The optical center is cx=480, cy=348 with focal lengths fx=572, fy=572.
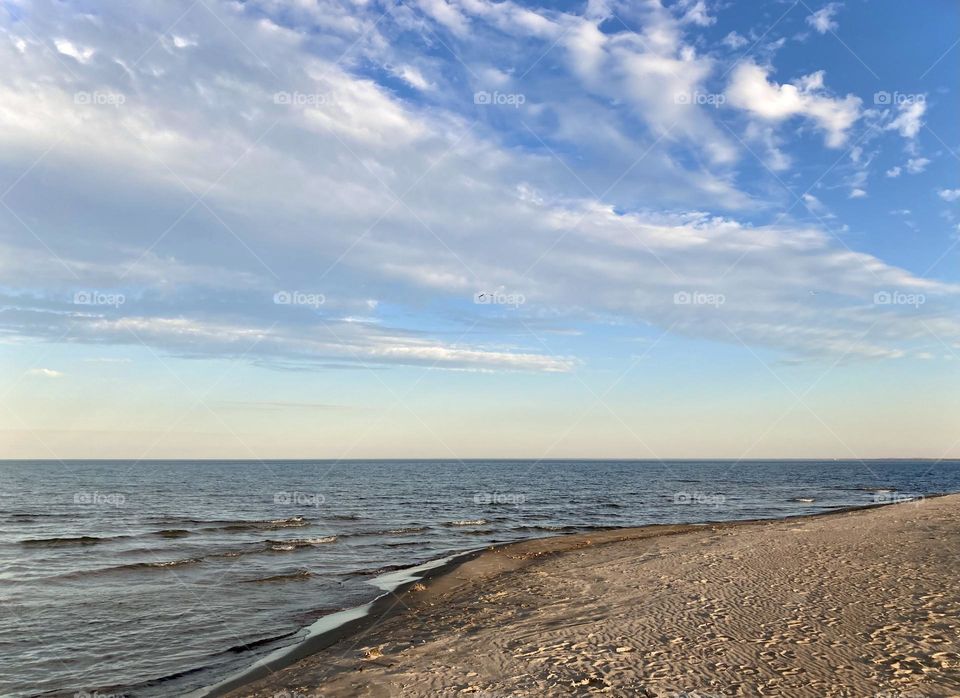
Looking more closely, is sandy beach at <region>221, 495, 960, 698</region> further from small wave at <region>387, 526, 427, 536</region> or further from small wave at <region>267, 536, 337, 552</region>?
small wave at <region>387, 526, 427, 536</region>

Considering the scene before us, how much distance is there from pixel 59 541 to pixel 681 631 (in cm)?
3148

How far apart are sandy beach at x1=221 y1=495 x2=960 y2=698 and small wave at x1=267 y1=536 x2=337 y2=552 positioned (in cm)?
1107

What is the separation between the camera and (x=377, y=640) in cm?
1281

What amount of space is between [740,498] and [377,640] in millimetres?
55580

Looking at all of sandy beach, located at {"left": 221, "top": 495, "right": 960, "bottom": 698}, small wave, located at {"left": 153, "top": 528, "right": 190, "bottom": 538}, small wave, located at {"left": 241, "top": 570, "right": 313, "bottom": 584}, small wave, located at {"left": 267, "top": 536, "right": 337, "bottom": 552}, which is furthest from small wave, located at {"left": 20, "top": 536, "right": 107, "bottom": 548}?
sandy beach, located at {"left": 221, "top": 495, "right": 960, "bottom": 698}

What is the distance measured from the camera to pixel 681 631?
1079 centimetres

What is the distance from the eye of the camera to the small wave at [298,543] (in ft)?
90.1

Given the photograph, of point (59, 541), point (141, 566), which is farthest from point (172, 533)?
point (141, 566)

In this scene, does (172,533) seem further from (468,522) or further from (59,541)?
(468,522)

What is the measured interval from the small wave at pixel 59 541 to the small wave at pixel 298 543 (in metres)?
9.33

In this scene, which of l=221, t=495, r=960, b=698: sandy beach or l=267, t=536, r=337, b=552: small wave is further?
l=267, t=536, r=337, b=552: small wave

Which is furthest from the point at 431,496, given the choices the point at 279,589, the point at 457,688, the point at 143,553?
the point at 457,688

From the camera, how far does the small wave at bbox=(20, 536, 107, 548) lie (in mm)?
28250

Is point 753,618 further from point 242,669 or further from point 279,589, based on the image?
point 279,589
